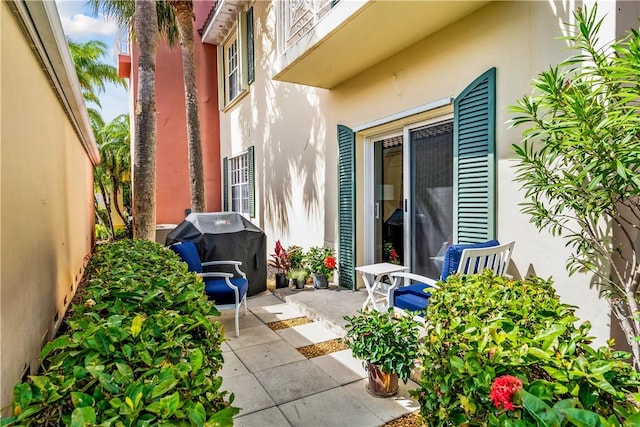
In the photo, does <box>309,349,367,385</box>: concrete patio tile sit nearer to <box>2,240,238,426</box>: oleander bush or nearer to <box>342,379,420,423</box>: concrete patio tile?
<box>342,379,420,423</box>: concrete patio tile

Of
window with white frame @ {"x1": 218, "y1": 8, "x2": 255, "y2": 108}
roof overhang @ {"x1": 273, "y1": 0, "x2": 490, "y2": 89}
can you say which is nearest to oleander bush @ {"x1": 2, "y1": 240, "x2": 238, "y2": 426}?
roof overhang @ {"x1": 273, "y1": 0, "x2": 490, "y2": 89}

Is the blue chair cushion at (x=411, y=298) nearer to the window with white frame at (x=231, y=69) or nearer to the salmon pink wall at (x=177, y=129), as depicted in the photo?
the window with white frame at (x=231, y=69)

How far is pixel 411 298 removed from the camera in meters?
3.81

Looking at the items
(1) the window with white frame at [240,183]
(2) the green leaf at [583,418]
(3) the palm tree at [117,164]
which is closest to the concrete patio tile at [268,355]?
(2) the green leaf at [583,418]

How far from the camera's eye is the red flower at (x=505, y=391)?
3.98 feet

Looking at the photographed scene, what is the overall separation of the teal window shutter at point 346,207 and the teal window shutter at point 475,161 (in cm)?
202

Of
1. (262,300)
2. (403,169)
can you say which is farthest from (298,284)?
(403,169)

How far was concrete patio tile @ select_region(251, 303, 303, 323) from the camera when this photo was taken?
512 centimetres

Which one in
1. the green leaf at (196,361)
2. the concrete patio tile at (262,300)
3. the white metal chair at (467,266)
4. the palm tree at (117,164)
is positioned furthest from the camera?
the palm tree at (117,164)

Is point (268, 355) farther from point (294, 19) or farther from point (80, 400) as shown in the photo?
point (294, 19)

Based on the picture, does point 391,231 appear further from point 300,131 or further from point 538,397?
point 538,397

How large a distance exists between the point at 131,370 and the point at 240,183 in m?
10.5

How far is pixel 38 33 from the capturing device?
7.73 ft

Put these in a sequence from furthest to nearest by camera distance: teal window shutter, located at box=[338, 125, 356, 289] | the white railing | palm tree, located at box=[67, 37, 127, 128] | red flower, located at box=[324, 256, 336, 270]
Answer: palm tree, located at box=[67, 37, 127, 128] → red flower, located at box=[324, 256, 336, 270] → teal window shutter, located at box=[338, 125, 356, 289] → the white railing
